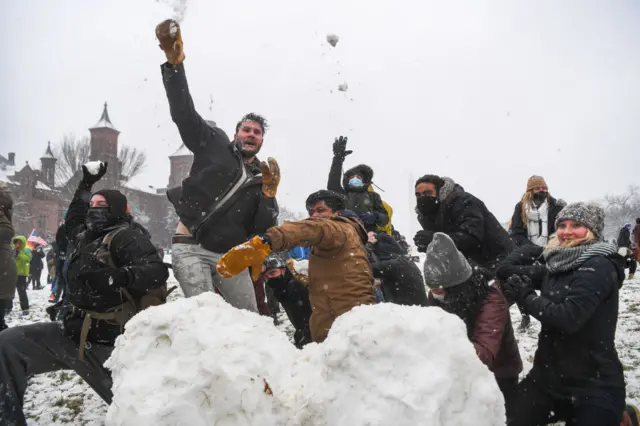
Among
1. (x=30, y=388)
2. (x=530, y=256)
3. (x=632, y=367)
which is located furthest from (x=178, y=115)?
(x=632, y=367)

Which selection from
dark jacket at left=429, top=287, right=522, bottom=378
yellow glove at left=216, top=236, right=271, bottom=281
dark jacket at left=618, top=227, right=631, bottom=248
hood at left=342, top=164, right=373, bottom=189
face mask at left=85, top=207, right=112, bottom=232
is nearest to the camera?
yellow glove at left=216, top=236, right=271, bottom=281

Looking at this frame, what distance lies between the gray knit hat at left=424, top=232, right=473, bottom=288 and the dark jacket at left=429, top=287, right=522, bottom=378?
0.24 metres

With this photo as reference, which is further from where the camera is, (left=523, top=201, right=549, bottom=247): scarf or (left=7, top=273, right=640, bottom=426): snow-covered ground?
(left=523, top=201, right=549, bottom=247): scarf

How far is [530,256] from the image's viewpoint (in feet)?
11.3

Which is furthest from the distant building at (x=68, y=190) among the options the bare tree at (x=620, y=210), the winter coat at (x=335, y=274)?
the bare tree at (x=620, y=210)

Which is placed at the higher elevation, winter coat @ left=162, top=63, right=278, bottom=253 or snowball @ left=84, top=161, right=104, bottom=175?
snowball @ left=84, top=161, right=104, bottom=175

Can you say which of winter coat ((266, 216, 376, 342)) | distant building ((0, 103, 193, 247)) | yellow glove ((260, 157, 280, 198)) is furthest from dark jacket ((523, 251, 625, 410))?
distant building ((0, 103, 193, 247))

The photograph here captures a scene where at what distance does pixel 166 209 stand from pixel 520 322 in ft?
197

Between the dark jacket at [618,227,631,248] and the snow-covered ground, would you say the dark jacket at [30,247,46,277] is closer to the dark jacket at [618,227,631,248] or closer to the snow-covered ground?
the snow-covered ground

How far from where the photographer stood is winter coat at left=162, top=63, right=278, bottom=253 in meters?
3.41

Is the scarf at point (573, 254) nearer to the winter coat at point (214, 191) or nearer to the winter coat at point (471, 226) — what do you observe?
the winter coat at point (471, 226)

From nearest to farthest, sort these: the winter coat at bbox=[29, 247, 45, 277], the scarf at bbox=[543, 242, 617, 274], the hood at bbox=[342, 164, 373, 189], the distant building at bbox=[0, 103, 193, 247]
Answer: the scarf at bbox=[543, 242, 617, 274]
the hood at bbox=[342, 164, 373, 189]
the winter coat at bbox=[29, 247, 45, 277]
the distant building at bbox=[0, 103, 193, 247]

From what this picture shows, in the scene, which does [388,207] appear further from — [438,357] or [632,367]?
[438,357]

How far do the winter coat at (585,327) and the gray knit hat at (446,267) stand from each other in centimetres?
41
